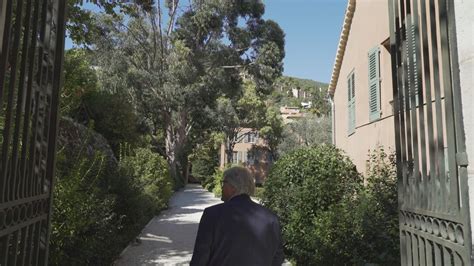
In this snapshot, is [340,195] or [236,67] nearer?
[340,195]

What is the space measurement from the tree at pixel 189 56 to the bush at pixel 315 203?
16.2 meters

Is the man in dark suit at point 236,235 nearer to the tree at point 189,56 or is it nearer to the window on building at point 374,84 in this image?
the window on building at point 374,84

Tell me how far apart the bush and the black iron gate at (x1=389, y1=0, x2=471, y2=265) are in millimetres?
4091

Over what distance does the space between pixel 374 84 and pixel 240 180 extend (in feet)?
26.6

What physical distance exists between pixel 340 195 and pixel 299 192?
866 mm

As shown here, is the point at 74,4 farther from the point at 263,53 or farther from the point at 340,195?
the point at 263,53

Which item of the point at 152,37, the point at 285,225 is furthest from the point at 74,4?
the point at 152,37

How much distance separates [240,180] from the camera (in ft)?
11.3

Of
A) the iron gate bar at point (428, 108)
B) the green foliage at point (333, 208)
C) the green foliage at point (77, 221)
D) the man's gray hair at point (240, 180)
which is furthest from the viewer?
the green foliage at point (333, 208)

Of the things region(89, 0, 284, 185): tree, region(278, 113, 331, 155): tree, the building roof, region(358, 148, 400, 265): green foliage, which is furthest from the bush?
region(278, 113, 331, 155): tree

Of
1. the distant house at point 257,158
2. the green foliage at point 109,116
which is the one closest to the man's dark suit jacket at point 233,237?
the green foliage at point 109,116

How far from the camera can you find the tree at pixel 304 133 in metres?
45.1

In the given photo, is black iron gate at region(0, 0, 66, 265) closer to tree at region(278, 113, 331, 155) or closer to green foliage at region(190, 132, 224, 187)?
tree at region(278, 113, 331, 155)

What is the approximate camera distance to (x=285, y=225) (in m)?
9.40
